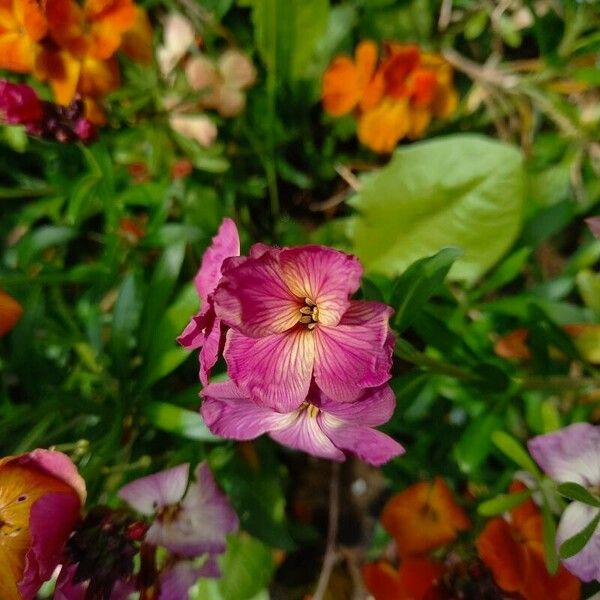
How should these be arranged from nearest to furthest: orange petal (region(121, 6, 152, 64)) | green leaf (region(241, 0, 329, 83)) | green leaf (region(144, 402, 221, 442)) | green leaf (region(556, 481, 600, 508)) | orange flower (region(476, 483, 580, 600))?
green leaf (region(556, 481, 600, 508)) → orange flower (region(476, 483, 580, 600)) → green leaf (region(144, 402, 221, 442)) → orange petal (region(121, 6, 152, 64)) → green leaf (region(241, 0, 329, 83))

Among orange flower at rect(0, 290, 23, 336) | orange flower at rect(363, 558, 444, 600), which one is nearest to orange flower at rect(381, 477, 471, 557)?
orange flower at rect(363, 558, 444, 600)

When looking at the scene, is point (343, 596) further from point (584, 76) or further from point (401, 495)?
point (584, 76)

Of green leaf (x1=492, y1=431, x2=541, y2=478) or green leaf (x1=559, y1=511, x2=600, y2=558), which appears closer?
green leaf (x1=559, y1=511, x2=600, y2=558)

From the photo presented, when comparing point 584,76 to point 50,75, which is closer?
point 50,75

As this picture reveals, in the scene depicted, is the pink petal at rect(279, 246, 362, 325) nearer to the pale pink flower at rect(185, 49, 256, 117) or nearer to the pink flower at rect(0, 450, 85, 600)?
the pink flower at rect(0, 450, 85, 600)

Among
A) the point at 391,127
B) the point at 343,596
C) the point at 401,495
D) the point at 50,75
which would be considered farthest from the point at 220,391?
the point at 343,596

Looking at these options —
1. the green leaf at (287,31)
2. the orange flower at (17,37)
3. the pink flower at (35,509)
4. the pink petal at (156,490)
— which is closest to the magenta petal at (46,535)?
the pink flower at (35,509)
